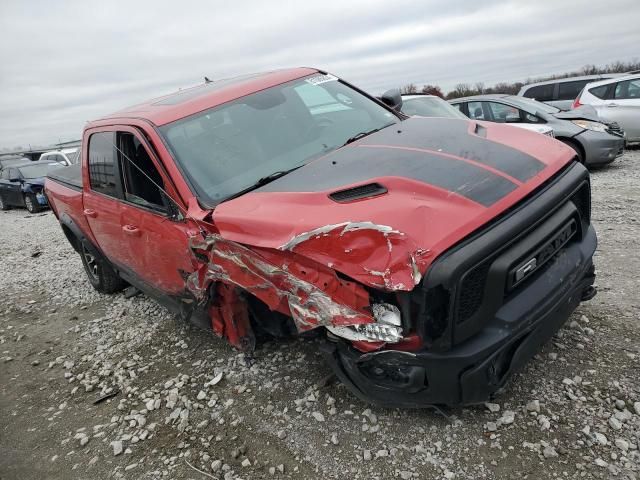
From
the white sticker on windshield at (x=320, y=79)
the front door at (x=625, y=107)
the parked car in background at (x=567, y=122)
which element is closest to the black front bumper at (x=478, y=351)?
the white sticker on windshield at (x=320, y=79)

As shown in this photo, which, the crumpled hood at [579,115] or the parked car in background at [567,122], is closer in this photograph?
the parked car in background at [567,122]

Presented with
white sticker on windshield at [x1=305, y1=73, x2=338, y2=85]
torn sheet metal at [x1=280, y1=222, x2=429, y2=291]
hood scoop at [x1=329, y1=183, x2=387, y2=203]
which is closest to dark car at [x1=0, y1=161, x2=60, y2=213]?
white sticker on windshield at [x1=305, y1=73, x2=338, y2=85]

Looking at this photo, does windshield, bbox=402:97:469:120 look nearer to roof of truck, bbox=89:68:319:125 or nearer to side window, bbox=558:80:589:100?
roof of truck, bbox=89:68:319:125

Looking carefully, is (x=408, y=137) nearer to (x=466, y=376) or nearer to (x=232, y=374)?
(x=466, y=376)

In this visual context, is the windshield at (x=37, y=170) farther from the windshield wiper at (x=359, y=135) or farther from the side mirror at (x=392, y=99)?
the windshield wiper at (x=359, y=135)

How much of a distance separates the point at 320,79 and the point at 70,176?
9.97ft

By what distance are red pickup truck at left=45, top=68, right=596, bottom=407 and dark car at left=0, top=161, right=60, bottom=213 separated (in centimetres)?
1152

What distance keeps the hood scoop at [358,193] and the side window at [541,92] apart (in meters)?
13.6

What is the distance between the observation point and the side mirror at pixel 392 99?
3.99 meters

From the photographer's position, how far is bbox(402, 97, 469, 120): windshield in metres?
7.71

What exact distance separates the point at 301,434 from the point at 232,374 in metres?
0.86

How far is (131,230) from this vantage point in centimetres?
357

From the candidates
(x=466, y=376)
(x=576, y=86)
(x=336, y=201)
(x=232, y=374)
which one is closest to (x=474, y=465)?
(x=466, y=376)

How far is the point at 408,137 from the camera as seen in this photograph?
9.84ft
